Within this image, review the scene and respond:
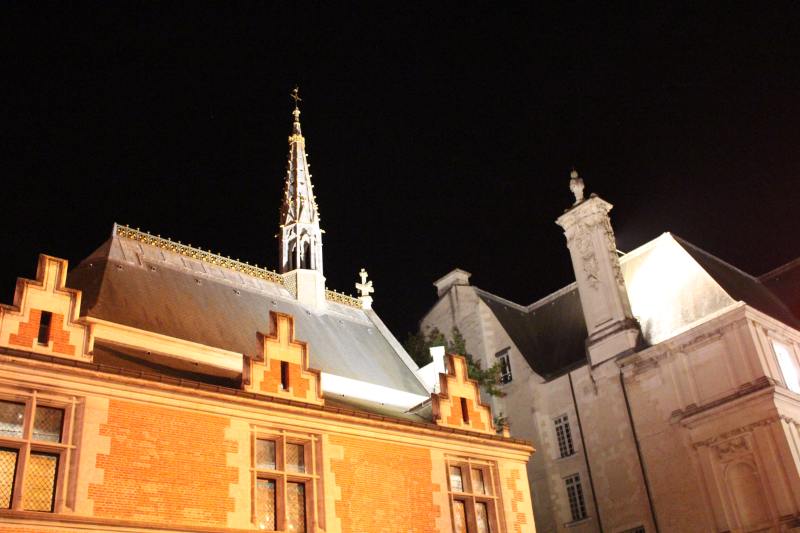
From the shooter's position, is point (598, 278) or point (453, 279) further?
point (453, 279)

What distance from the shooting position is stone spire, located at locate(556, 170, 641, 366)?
1320 inches

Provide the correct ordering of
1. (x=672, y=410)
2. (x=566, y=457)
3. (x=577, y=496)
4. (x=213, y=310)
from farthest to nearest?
(x=566, y=457) < (x=577, y=496) < (x=672, y=410) < (x=213, y=310)

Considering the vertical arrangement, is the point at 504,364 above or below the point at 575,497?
above

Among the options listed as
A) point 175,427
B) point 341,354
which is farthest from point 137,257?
point 175,427

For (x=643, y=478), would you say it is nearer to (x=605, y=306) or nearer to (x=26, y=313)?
(x=605, y=306)

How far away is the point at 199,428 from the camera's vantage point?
50.7 feet

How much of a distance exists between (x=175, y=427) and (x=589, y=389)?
22.5 metres

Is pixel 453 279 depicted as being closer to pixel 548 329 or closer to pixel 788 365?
pixel 548 329

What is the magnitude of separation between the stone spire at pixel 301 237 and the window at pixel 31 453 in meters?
15.4

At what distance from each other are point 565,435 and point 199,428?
2216 cm

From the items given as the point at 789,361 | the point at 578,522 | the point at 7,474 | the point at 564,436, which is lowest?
the point at 7,474

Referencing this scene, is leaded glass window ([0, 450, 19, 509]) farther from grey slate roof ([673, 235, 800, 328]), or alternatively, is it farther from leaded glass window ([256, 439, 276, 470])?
grey slate roof ([673, 235, 800, 328])

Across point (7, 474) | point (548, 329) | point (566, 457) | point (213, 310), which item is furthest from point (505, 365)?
point (7, 474)

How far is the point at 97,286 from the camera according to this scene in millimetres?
22594
